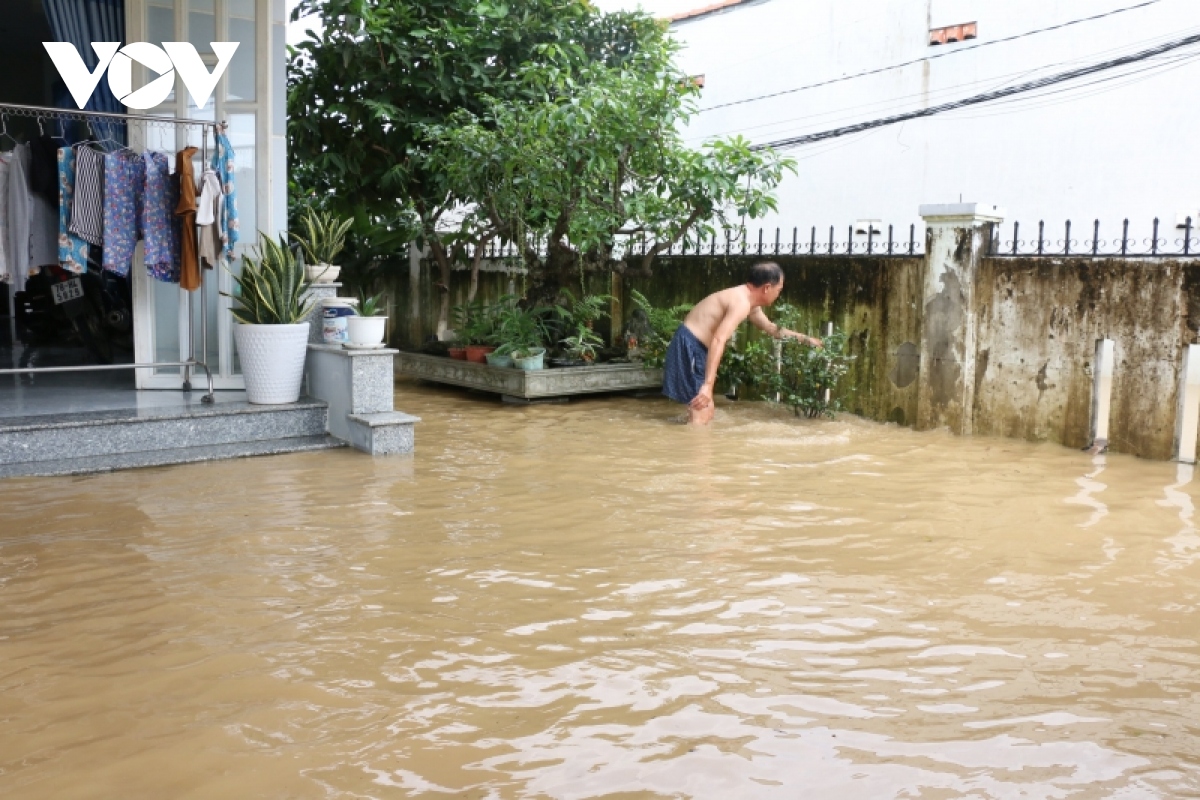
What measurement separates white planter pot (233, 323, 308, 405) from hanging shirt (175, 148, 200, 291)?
44 centimetres

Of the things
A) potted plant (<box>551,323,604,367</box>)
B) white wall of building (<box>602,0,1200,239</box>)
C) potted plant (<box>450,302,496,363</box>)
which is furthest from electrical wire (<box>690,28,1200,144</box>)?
potted plant (<box>450,302,496,363</box>)

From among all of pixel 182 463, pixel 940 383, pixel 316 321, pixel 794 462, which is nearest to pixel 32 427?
pixel 182 463

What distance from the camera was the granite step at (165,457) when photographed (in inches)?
223

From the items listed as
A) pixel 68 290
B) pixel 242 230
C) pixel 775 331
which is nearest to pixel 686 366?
pixel 775 331

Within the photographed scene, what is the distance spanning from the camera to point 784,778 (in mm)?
2486

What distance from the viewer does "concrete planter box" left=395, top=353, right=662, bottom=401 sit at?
8656 mm

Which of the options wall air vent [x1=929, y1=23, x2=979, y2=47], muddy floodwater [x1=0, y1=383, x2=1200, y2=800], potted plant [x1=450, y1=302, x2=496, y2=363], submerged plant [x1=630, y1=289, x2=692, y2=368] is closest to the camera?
muddy floodwater [x1=0, y1=383, x2=1200, y2=800]

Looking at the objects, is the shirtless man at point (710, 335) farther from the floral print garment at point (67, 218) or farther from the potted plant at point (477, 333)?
the floral print garment at point (67, 218)

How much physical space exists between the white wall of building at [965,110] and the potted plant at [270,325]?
17.3ft

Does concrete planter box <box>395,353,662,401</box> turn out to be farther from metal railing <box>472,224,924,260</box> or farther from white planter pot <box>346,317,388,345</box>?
white planter pot <box>346,317,388,345</box>

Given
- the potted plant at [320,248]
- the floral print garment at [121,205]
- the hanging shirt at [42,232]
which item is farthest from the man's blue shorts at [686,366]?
the hanging shirt at [42,232]

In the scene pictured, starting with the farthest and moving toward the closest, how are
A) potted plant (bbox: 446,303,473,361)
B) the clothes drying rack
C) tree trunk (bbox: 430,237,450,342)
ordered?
tree trunk (bbox: 430,237,450,342) < potted plant (bbox: 446,303,473,361) < the clothes drying rack

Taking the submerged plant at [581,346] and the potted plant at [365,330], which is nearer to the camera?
the potted plant at [365,330]

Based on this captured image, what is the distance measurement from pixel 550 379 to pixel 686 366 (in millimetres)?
1267
